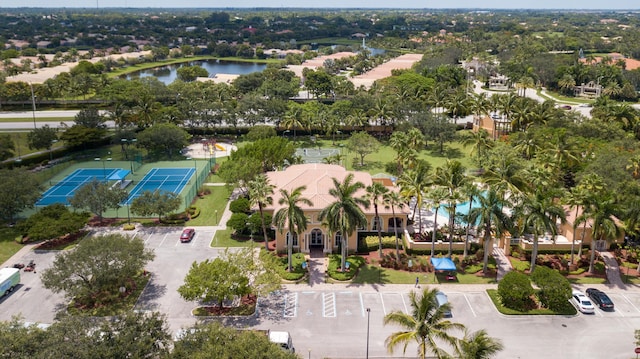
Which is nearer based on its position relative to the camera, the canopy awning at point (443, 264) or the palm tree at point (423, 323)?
the palm tree at point (423, 323)

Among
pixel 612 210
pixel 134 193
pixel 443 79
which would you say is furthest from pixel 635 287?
pixel 443 79

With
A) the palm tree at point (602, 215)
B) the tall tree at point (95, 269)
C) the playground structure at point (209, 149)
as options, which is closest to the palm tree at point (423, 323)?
the palm tree at point (602, 215)

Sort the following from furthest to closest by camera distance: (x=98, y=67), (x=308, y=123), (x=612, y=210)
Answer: (x=98, y=67)
(x=308, y=123)
(x=612, y=210)

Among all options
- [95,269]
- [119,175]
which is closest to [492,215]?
[95,269]

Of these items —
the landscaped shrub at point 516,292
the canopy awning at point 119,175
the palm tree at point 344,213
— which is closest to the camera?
→ the landscaped shrub at point 516,292

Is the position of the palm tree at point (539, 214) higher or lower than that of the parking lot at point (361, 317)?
higher

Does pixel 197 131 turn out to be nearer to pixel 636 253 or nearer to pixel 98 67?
pixel 636 253

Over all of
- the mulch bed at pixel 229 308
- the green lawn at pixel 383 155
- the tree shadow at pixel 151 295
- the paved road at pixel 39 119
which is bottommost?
the mulch bed at pixel 229 308

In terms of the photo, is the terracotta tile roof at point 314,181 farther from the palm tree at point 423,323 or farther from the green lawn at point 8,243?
the green lawn at point 8,243
